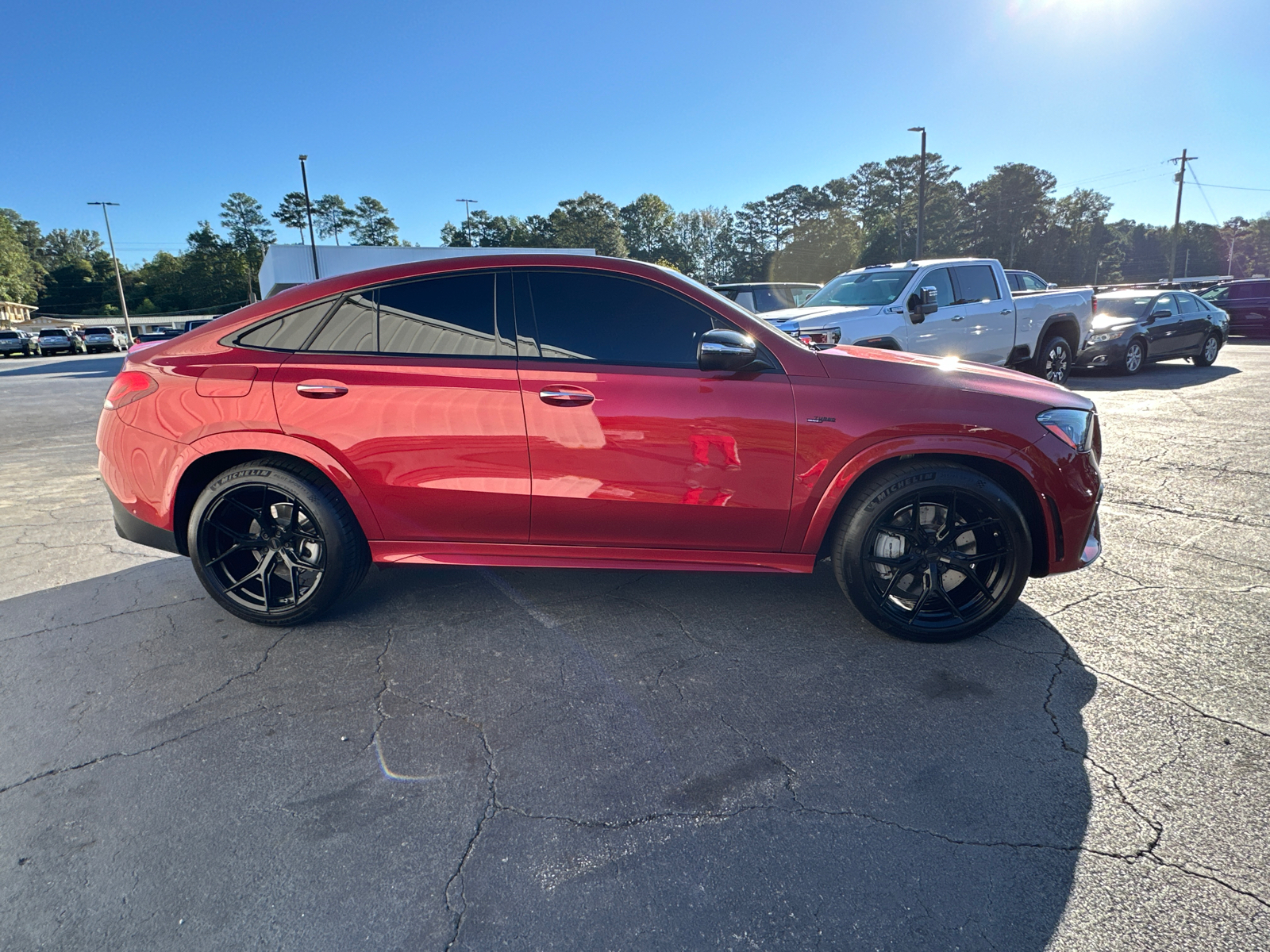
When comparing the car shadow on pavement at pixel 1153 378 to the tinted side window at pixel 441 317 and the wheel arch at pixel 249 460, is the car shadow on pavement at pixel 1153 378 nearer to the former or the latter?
the tinted side window at pixel 441 317

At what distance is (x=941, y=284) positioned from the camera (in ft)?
30.8

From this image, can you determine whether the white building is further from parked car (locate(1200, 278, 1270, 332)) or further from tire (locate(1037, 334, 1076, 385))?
tire (locate(1037, 334, 1076, 385))

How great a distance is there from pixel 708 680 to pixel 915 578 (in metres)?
1.15

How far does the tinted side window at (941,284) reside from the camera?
9.26 meters

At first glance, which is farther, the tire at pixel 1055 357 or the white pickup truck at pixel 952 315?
the tire at pixel 1055 357

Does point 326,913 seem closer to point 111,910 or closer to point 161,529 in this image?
point 111,910

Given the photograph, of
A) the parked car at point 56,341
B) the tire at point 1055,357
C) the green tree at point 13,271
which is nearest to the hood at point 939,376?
the tire at point 1055,357

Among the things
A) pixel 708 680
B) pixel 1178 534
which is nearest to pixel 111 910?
pixel 708 680

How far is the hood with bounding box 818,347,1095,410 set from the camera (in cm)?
310

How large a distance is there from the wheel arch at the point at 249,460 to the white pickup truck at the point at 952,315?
19.3ft

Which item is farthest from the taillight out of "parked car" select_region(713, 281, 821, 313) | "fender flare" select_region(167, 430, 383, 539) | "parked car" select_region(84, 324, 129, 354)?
"parked car" select_region(84, 324, 129, 354)

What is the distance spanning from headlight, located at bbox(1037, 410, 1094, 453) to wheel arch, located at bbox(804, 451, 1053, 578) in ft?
0.82

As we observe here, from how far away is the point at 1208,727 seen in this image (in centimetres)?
252

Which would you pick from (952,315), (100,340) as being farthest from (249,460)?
(100,340)
